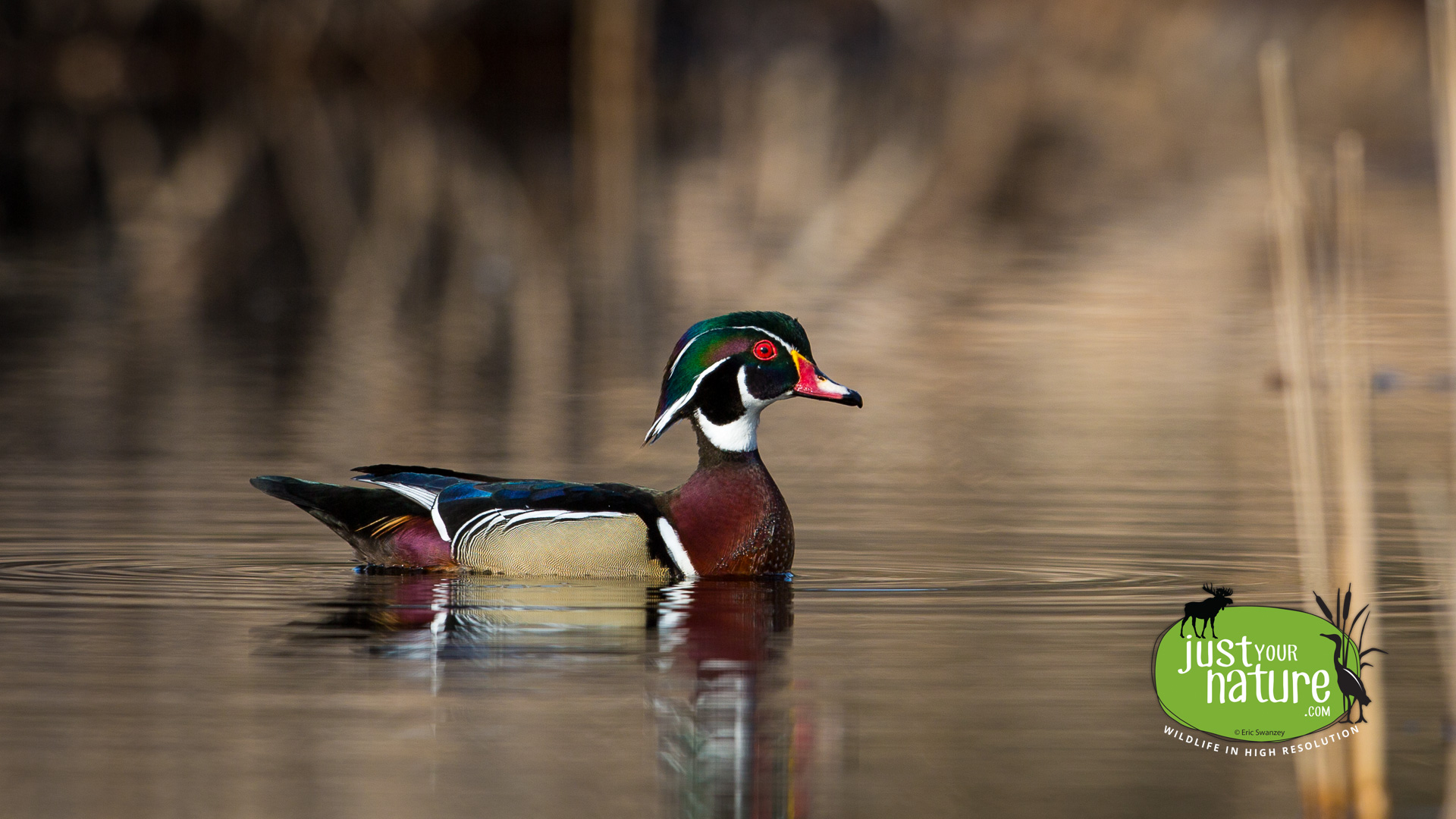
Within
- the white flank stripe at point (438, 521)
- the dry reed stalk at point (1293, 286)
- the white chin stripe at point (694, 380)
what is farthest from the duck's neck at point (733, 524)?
the dry reed stalk at point (1293, 286)

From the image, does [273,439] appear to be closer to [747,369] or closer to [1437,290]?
[747,369]

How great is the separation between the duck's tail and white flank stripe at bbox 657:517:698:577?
83 cm

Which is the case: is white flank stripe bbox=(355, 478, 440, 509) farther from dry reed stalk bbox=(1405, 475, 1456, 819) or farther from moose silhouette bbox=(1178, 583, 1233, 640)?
dry reed stalk bbox=(1405, 475, 1456, 819)

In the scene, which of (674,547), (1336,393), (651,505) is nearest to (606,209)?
(651,505)

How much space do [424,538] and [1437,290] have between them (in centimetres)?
1232

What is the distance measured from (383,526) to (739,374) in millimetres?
1459

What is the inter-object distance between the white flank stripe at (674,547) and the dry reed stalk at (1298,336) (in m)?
Result: 3.28

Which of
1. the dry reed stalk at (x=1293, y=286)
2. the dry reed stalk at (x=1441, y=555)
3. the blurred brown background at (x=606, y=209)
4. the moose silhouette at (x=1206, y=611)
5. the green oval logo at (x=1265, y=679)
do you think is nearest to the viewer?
the dry reed stalk at (x=1293, y=286)

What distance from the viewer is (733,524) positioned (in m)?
8.94

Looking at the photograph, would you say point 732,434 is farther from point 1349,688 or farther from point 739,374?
point 1349,688

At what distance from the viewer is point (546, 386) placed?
14.5 m

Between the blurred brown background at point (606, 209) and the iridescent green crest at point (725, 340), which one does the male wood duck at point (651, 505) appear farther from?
the blurred brown background at point (606, 209)

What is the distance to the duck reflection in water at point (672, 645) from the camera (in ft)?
19.7

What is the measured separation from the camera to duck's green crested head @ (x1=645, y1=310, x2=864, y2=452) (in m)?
9.12
